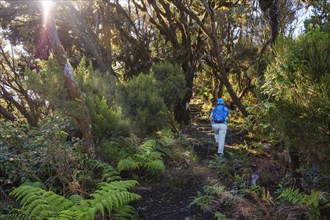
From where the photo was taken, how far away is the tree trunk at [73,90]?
20.1ft

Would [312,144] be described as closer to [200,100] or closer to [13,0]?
[13,0]

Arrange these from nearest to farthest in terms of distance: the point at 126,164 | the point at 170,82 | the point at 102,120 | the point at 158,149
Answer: the point at 126,164 < the point at 102,120 < the point at 158,149 < the point at 170,82

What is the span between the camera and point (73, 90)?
6199 mm

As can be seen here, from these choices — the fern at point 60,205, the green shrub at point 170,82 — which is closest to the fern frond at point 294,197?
the fern at point 60,205

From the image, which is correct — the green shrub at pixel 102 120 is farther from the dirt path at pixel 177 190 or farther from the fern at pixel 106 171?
the dirt path at pixel 177 190

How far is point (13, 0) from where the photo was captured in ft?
38.5

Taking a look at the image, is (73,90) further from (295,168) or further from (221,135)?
(221,135)

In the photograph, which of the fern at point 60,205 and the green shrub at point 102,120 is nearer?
the fern at point 60,205

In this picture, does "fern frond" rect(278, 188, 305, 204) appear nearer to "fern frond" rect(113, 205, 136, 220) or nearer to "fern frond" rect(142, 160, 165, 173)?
"fern frond" rect(113, 205, 136, 220)

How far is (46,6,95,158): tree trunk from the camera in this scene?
613cm

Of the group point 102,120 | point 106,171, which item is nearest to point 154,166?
point 106,171

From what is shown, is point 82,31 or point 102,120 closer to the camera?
point 102,120

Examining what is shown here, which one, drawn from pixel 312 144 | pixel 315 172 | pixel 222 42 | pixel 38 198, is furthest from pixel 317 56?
pixel 222 42

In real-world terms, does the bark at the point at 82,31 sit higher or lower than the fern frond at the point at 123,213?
higher
